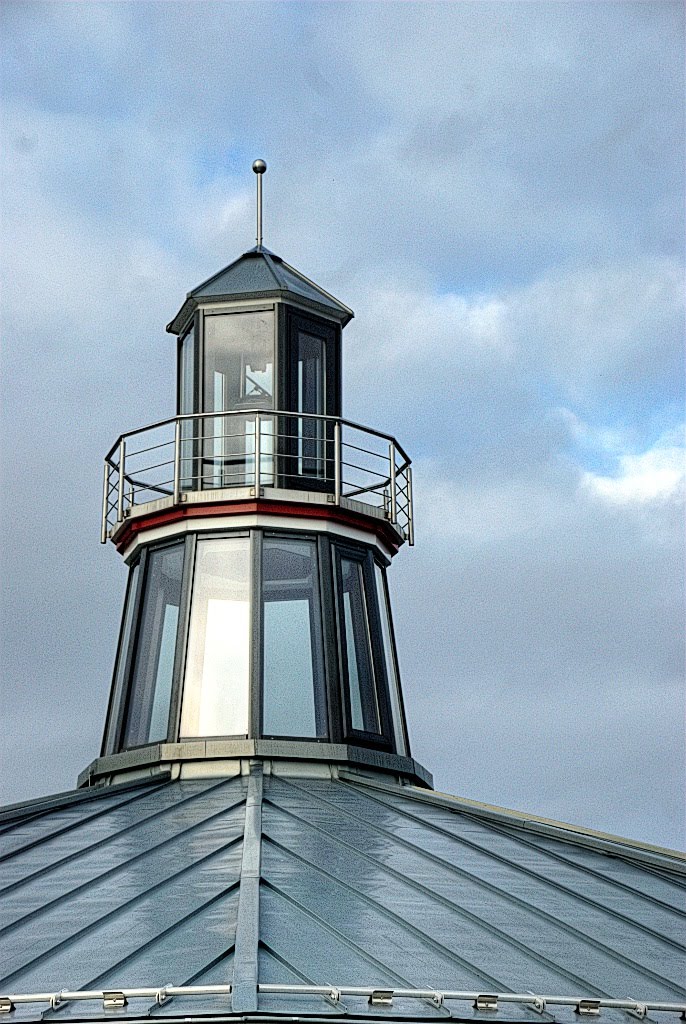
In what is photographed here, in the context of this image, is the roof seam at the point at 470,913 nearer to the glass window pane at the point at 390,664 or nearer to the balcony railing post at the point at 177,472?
the glass window pane at the point at 390,664

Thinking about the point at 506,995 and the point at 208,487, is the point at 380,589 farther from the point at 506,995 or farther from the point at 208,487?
the point at 506,995

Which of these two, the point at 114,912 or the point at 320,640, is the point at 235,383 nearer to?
the point at 320,640

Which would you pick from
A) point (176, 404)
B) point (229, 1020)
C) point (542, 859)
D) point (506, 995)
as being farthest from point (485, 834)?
point (176, 404)

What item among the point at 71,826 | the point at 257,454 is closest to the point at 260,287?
the point at 257,454

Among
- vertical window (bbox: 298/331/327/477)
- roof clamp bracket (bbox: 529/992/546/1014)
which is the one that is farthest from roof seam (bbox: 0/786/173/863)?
roof clamp bracket (bbox: 529/992/546/1014)

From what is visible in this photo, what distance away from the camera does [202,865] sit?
2019cm

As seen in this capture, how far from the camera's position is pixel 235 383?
2948 centimetres

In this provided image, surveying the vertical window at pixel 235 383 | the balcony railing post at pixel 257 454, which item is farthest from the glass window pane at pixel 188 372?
the balcony railing post at pixel 257 454

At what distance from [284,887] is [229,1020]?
13.3ft

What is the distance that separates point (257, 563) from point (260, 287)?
17.0 feet

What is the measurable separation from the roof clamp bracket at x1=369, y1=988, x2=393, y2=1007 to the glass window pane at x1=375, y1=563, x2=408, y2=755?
12616 millimetres

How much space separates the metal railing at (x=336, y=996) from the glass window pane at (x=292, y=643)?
1011 cm

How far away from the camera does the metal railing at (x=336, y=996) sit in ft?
51.4

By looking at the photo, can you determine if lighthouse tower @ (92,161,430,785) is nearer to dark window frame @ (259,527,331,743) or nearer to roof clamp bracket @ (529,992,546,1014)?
dark window frame @ (259,527,331,743)
